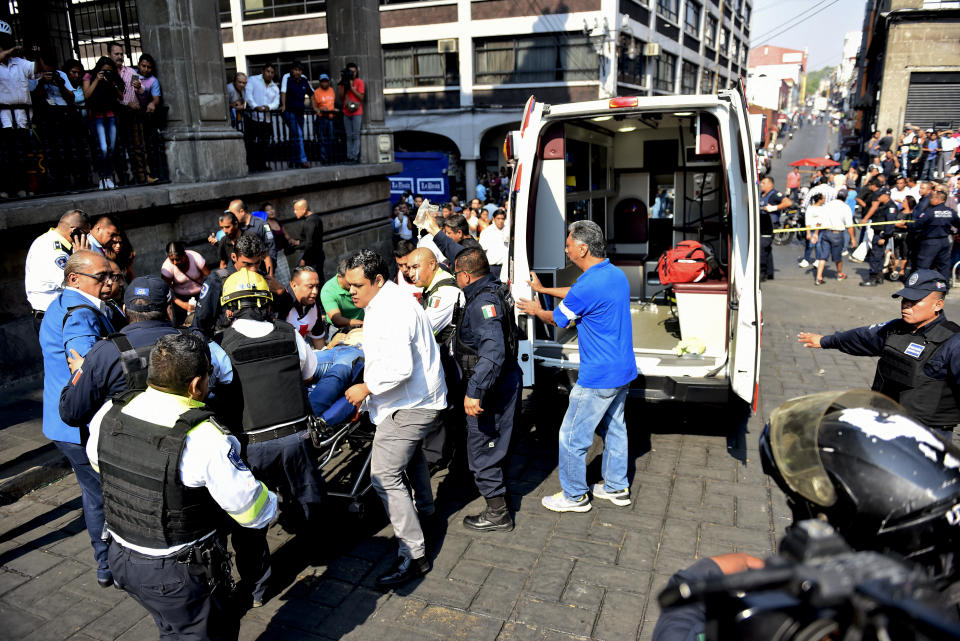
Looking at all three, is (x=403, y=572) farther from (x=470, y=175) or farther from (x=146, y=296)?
(x=470, y=175)

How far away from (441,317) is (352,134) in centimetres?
893

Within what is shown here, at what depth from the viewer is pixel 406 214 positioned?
15.8 metres

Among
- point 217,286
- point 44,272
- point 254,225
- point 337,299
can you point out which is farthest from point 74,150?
point 337,299

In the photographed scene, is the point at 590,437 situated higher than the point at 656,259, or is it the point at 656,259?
the point at 656,259

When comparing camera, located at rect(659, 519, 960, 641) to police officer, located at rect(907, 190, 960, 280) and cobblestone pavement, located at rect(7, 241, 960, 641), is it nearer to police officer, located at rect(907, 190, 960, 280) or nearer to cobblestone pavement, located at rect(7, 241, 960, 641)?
cobblestone pavement, located at rect(7, 241, 960, 641)

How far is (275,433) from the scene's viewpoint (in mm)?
3633

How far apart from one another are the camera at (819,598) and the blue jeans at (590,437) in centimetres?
316

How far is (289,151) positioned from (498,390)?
8.83 meters

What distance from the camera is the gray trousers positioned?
12.5 feet

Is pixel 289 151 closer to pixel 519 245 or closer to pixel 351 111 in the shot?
pixel 351 111

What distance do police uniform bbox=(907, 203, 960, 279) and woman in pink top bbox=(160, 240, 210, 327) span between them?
1069 centimetres

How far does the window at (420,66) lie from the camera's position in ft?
90.2

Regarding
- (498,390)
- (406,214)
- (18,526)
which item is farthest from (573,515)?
(406,214)

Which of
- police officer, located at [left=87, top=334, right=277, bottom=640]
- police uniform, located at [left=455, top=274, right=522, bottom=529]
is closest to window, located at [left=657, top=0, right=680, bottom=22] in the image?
police uniform, located at [left=455, top=274, right=522, bottom=529]
